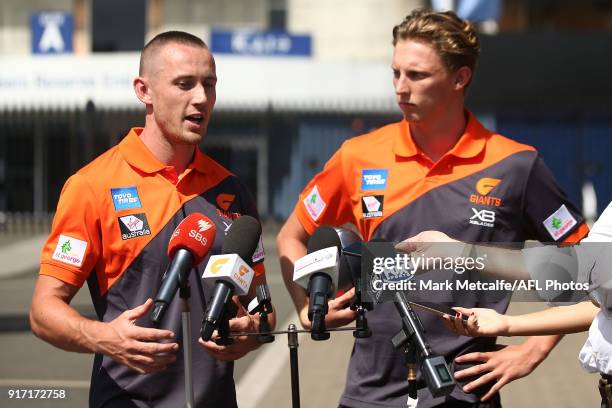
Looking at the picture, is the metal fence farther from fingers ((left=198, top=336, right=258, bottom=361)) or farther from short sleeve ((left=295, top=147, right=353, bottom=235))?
fingers ((left=198, top=336, right=258, bottom=361))

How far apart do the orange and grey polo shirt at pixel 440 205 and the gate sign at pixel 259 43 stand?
83.4 feet

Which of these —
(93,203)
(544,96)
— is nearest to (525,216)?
(93,203)

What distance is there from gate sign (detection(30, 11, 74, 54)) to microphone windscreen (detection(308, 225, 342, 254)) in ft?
95.2

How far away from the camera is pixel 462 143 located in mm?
4508

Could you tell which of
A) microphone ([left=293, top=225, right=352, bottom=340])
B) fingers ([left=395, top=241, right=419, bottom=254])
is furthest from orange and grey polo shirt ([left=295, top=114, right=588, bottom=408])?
microphone ([left=293, top=225, right=352, bottom=340])

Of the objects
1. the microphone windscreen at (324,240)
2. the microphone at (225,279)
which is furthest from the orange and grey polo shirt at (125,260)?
the microphone at (225,279)

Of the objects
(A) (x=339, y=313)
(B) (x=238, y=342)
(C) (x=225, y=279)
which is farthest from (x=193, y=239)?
(A) (x=339, y=313)

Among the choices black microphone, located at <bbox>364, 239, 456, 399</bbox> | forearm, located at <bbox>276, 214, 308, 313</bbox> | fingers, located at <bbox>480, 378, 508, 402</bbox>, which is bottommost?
fingers, located at <bbox>480, 378, 508, 402</bbox>

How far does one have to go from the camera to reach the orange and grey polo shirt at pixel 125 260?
3.98 m

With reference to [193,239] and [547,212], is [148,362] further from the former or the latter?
[547,212]

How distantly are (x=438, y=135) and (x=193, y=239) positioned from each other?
1.47 metres

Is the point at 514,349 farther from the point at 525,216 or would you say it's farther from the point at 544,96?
the point at 544,96

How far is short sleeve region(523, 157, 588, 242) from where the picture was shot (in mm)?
4363

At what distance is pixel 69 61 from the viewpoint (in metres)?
29.2
